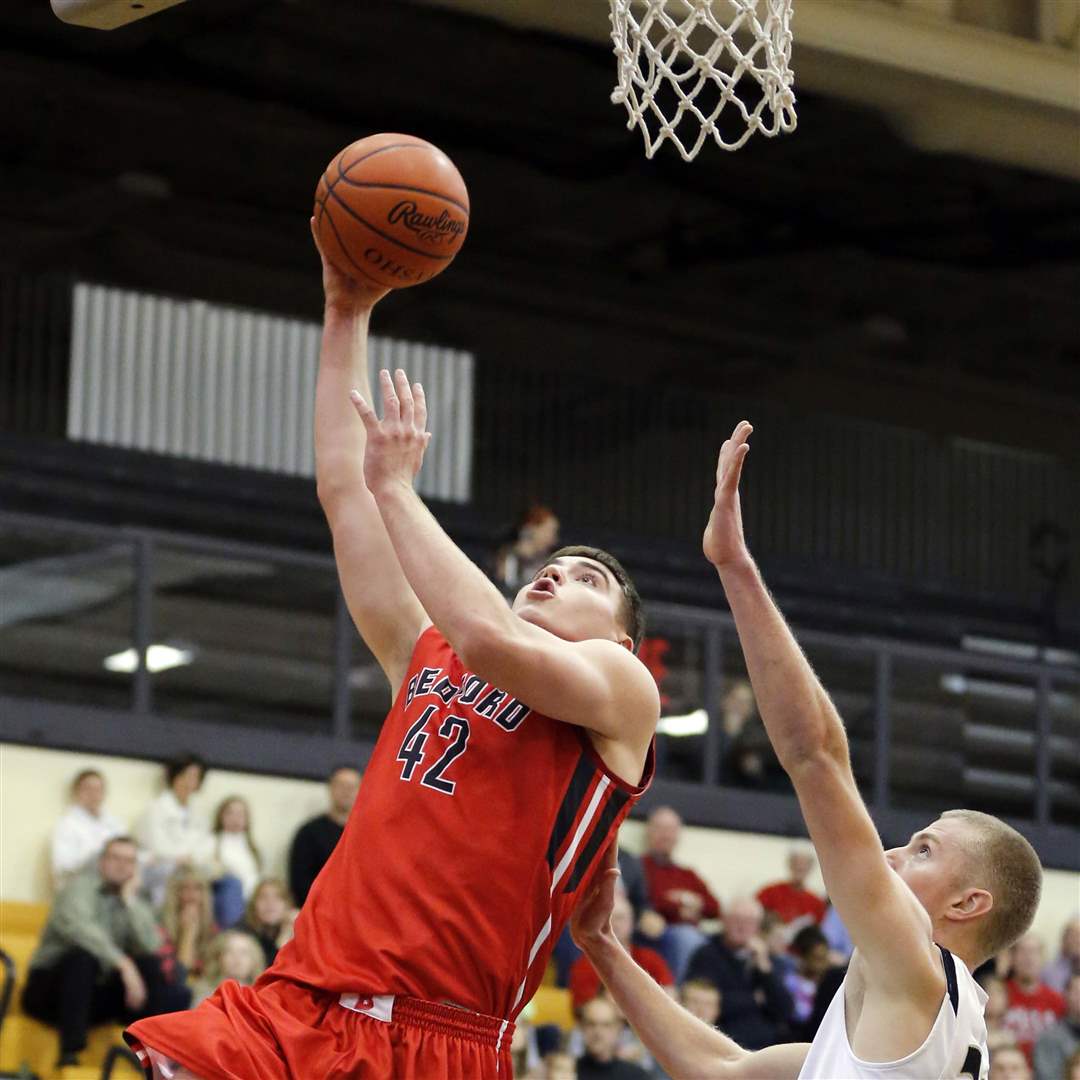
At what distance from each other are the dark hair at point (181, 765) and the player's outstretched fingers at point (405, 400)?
8582mm

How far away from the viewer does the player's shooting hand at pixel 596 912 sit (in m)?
4.92

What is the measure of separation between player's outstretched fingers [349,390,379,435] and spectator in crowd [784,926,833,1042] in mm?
8451

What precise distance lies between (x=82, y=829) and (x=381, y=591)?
25.4 ft

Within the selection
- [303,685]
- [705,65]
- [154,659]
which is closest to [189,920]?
[154,659]

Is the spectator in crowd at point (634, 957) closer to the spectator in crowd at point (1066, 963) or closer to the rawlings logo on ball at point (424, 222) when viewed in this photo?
the spectator in crowd at point (1066, 963)

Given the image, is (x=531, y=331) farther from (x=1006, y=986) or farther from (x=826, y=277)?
(x=1006, y=986)

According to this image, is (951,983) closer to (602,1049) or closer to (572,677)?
(572,677)

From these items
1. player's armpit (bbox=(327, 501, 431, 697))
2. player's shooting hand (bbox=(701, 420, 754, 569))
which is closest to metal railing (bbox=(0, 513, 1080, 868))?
player's armpit (bbox=(327, 501, 431, 697))

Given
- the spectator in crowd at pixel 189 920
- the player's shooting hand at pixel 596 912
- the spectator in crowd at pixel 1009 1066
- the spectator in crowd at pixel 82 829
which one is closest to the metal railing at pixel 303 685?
the spectator in crowd at pixel 82 829

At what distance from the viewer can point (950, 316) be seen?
21953 mm

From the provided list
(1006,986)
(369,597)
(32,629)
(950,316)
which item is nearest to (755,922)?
(1006,986)

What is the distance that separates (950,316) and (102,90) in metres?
8.54

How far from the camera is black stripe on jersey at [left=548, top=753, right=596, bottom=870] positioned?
459 cm

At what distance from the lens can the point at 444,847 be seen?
4523 mm
